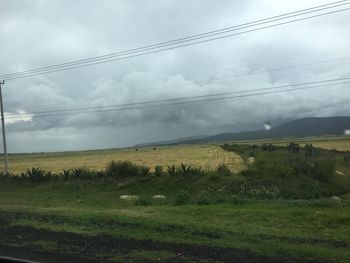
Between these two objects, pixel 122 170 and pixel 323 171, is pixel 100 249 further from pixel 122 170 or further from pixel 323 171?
pixel 122 170

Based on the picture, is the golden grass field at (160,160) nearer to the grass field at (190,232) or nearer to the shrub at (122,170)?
the shrub at (122,170)

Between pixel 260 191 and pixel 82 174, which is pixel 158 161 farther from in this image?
pixel 260 191

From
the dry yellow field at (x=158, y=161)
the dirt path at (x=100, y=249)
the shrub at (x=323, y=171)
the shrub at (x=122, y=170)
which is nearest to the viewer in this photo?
the dirt path at (x=100, y=249)

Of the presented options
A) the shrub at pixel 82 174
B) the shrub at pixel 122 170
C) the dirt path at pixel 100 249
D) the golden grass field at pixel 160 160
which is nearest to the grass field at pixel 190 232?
the dirt path at pixel 100 249

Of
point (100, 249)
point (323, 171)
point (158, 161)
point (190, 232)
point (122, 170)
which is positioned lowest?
point (158, 161)

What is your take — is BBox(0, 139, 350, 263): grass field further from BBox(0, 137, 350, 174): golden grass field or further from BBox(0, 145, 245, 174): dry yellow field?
BBox(0, 137, 350, 174): golden grass field

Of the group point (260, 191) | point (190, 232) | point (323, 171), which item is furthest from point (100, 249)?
point (323, 171)

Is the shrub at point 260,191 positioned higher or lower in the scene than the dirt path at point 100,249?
lower

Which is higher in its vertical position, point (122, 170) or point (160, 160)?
point (122, 170)

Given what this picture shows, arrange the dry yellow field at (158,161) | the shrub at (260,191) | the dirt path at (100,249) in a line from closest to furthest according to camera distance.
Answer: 1. the dirt path at (100,249)
2. the shrub at (260,191)
3. the dry yellow field at (158,161)

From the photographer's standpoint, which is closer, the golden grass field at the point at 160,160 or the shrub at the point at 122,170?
the shrub at the point at 122,170

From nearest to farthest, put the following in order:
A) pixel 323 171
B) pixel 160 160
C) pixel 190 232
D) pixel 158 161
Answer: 1. pixel 190 232
2. pixel 323 171
3. pixel 158 161
4. pixel 160 160

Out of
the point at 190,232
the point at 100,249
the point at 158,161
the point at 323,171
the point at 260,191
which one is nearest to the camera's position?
the point at 100,249

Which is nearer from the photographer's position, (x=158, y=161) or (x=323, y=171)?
(x=323, y=171)
